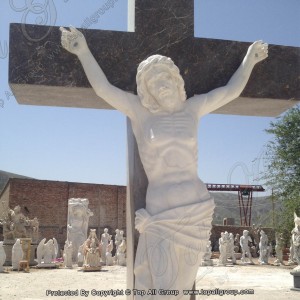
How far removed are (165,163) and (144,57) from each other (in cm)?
117

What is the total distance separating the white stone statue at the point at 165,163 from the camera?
3586mm

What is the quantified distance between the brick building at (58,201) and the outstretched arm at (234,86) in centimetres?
2314

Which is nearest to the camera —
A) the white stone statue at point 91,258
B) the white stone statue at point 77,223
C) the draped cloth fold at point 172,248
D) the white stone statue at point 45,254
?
the draped cloth fold at point 172,248

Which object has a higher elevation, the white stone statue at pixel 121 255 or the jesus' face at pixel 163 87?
the jesus' face at pixel 163 87

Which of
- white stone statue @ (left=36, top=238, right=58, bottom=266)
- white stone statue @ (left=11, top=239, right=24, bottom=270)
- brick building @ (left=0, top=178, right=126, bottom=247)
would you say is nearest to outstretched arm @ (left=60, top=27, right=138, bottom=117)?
white stone statue @ (left=11, top=239, right=24, bottom=270)

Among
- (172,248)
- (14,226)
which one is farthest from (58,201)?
(172,248)

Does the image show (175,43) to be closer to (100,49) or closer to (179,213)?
(100,49)

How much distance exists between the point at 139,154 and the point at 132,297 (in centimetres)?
127

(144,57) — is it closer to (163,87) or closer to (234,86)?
(163,87)

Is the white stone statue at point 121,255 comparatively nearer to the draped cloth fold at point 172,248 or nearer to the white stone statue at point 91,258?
the white stone statue at point 91,258

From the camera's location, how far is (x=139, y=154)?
4023mm

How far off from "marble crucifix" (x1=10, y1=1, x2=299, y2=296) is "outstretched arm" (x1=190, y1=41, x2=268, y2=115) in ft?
0.13

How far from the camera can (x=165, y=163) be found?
3.76 metres

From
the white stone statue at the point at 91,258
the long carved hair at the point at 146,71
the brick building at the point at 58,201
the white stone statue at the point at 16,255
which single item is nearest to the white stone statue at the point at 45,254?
the white stone statue at the point at 16,255
